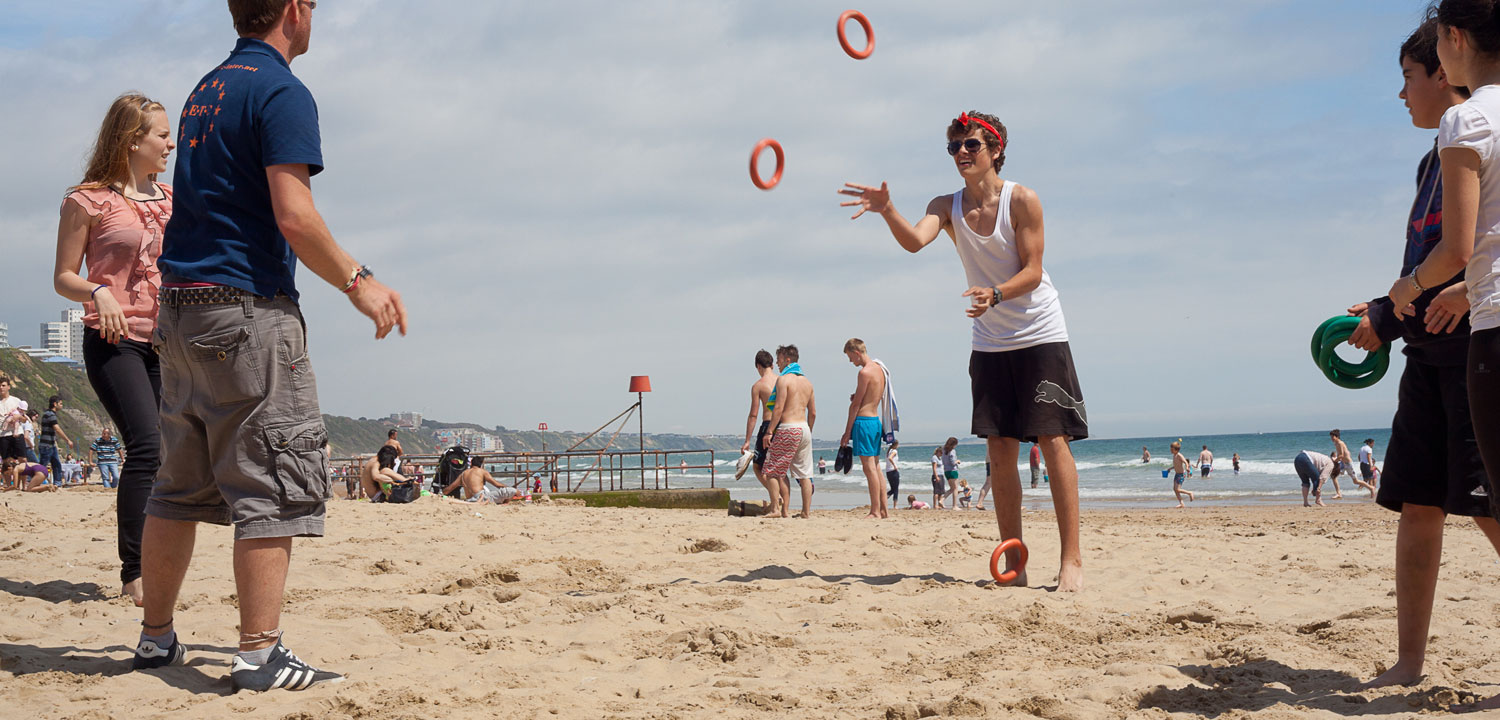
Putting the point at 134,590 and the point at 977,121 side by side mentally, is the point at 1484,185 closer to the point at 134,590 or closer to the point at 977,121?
the point at 977,121

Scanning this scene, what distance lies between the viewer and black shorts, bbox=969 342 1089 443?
421 cm

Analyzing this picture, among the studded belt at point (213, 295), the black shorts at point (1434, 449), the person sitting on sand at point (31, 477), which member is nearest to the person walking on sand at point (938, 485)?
the person sitting on sand at point (31, 477)

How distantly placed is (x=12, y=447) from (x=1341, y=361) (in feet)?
55.2

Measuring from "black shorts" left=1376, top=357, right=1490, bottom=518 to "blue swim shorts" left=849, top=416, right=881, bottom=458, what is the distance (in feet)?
24.6

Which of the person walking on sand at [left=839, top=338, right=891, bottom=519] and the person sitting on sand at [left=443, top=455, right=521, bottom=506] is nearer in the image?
the person walking on sand at [left=839, top=338, right=891, bottom=519]

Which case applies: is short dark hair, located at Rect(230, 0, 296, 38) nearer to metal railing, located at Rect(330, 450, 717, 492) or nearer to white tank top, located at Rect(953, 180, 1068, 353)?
white tank top, located at Rect(953, 180, 1068, 353)

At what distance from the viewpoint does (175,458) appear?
2.67 meters

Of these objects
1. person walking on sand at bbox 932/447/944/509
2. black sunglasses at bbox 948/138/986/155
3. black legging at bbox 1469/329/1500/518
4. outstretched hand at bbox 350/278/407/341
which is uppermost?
black sunglasses at bbox 948/138/986/155

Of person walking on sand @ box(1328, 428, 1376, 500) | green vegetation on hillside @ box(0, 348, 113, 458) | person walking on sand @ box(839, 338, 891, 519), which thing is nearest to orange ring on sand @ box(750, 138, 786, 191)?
person walking on sand @ box(839, 338, 891, 519)

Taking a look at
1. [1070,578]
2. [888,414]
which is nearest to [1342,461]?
[888,414]

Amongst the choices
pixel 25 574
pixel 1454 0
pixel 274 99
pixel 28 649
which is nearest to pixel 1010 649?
pixel 1454 0

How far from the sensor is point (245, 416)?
258cm

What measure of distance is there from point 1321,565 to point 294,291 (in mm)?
4786

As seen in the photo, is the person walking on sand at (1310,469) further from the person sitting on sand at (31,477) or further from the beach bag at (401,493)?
the person sitting on sand at (31,477)
